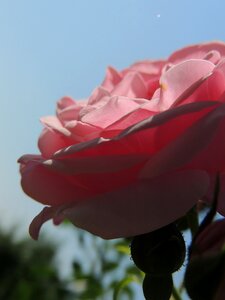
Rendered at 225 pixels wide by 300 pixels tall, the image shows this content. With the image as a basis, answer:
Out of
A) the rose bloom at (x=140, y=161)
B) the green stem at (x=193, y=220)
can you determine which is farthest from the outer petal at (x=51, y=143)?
the green stem at (x=193, y=220)

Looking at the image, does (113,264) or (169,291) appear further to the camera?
(113,264)

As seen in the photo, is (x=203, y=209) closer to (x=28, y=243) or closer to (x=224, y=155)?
(x=224, y=155)

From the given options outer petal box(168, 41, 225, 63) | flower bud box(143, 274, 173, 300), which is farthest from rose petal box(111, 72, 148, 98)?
flower bud box(143, 274, 173, 300)

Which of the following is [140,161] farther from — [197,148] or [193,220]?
[193,220]

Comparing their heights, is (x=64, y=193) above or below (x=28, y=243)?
above

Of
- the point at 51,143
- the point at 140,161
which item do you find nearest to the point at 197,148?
the point at 140,161

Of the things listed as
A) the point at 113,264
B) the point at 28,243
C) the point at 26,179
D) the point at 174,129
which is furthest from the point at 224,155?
the point at 28,243
